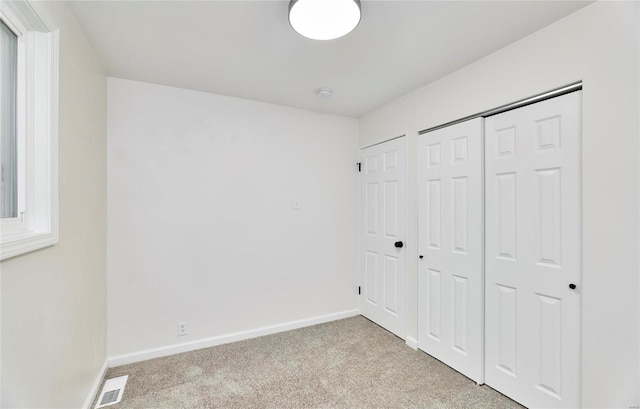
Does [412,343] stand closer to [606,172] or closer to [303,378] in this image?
[303,378]

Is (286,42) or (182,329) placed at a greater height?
(286,42)

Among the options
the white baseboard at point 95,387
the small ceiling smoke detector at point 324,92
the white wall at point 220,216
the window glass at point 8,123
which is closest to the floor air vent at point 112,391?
the white baseboard at point 95,387

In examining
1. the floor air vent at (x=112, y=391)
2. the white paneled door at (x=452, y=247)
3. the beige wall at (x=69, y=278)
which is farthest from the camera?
the white paneled door at (x=452, y=247)

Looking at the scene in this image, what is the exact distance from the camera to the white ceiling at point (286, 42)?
5.25 feet

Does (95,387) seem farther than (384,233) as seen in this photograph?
No

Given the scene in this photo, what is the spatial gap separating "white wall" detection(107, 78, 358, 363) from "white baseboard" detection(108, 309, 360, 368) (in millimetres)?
24

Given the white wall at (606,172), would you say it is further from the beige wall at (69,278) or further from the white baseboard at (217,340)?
the beige wall at (69,278)

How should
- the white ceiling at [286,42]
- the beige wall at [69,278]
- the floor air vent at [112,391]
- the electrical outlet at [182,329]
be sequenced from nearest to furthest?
the beige wall at [69,278] < the white ceiling at [286,42] < the floor air vent at [112,391] < the electrical outlet at [182,329]

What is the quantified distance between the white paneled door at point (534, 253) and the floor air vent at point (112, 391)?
105 inches

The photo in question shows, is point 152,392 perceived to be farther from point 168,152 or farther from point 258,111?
point 258,111

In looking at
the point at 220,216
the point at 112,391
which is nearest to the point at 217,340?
the point at 112,391

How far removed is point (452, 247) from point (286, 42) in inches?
79.4

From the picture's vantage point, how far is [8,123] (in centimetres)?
119

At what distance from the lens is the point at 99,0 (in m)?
1.54
